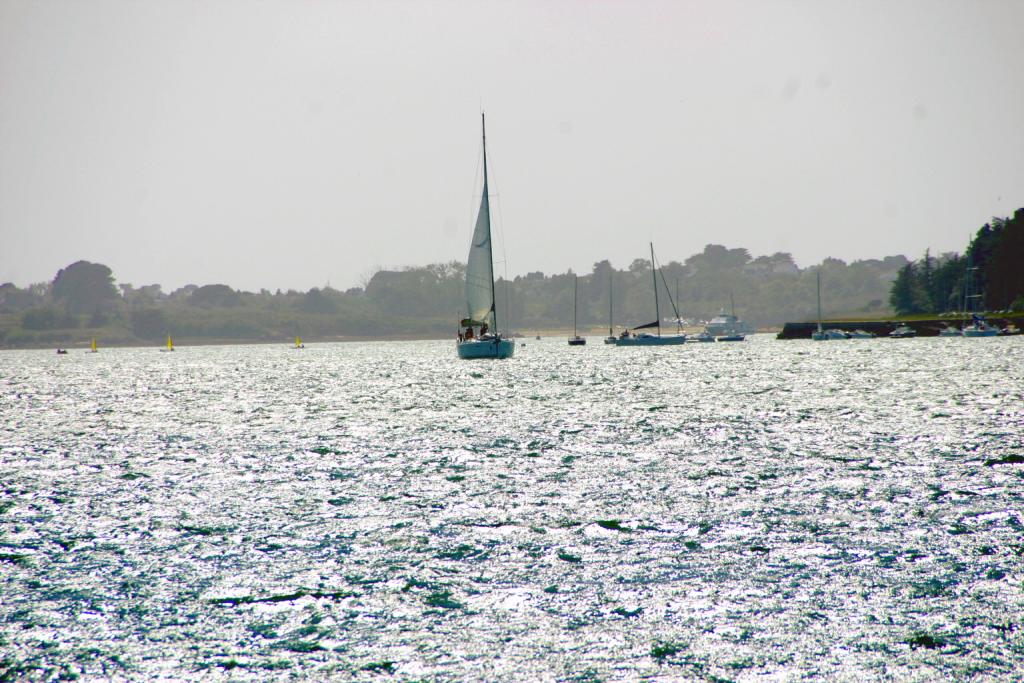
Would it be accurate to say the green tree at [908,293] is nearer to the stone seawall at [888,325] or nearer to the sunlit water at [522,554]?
the stone seawall at [888,325]

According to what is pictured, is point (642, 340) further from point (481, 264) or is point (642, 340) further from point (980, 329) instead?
point (481, 264)

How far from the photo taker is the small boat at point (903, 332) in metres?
129

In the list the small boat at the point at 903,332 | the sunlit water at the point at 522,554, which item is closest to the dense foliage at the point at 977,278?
the small boat at the point at 903,332

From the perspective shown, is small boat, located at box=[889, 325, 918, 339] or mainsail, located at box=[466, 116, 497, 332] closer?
mainsail, located at box=[466, 116, 497, 332]

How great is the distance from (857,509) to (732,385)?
3299 cm

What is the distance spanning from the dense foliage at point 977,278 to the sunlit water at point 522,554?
107m

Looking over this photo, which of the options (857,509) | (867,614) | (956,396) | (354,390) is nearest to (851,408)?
(956,396)

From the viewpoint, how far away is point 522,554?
11.5 meters

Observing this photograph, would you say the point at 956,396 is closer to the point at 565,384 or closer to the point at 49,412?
the point at 565,384

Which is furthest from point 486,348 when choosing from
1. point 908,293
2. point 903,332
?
point 908,293

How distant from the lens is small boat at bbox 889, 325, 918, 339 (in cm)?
12891

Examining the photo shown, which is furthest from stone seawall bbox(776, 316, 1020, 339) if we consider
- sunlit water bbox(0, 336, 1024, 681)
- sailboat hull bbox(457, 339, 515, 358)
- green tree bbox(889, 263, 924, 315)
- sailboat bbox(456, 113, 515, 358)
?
sunlit water bbox(0, 336, 1024, 681)

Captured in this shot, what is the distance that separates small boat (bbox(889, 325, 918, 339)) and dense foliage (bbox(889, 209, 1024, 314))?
7.96m

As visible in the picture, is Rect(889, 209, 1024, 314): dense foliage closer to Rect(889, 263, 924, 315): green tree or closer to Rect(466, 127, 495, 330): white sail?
Rect(889, 263, 924, 315): green tree
